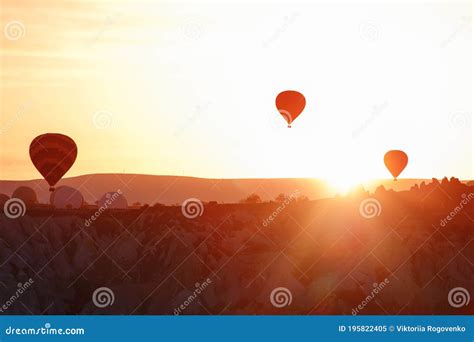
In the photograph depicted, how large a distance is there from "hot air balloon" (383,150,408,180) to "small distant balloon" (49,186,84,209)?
35458mm

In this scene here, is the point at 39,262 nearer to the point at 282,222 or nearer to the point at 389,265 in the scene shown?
the point at 282,222

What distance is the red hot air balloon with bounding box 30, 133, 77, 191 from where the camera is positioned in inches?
3868
